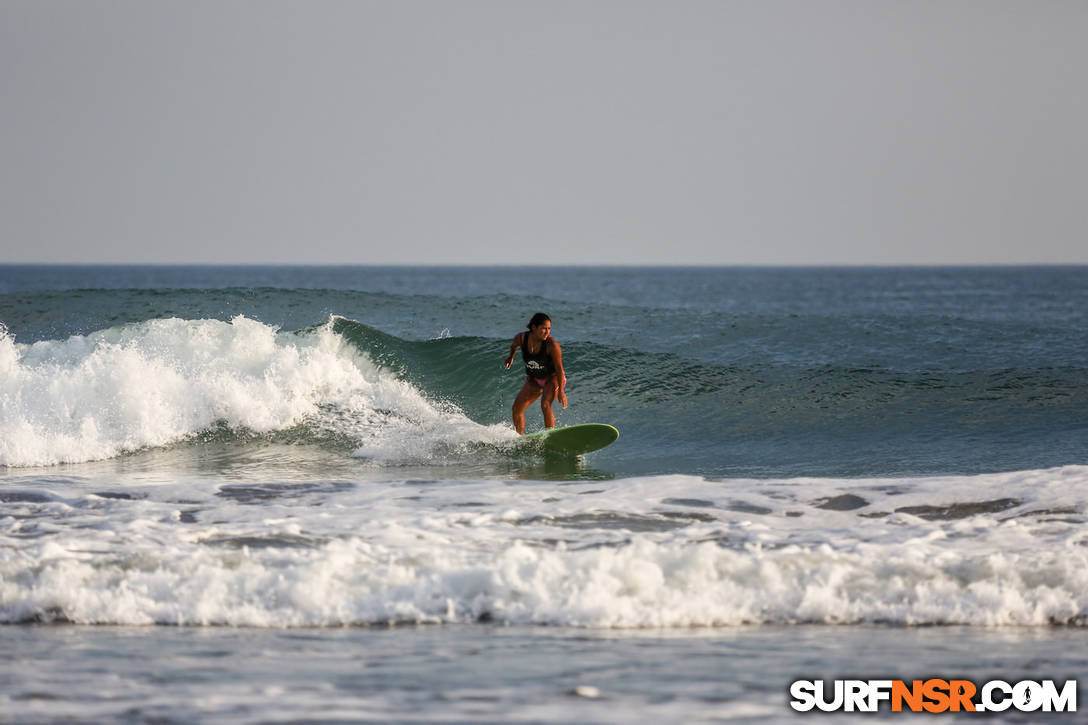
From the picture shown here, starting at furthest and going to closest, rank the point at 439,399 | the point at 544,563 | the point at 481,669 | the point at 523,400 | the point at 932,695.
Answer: the point at 439,399
the point at 523,400
the point at 544,563
the point at 481,669
the point at 932,695

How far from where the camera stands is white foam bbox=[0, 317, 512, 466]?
41.7 ft

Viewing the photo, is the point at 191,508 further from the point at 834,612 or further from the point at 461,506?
the point at 834,612

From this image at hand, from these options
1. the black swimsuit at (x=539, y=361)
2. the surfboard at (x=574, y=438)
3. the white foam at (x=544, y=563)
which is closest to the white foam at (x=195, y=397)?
the surfboard at (x=574, y=438)

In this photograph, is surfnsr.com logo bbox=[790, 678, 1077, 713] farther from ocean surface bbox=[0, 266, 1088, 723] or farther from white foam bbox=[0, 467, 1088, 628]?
white foam bbox=[0, 467, 1088, 628]

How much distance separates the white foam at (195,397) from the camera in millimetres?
12695

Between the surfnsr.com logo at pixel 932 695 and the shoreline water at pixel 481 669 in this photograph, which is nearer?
the shoreline water at pixel 481 669

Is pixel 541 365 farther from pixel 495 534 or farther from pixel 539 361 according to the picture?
pixel 495 534

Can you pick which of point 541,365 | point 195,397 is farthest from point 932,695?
point 195,397

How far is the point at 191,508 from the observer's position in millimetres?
8836

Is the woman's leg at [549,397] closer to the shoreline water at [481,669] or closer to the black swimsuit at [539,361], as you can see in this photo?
the black swimsuit at [539,361]

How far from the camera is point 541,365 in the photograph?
12.1 m

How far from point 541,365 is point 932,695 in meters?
7.54

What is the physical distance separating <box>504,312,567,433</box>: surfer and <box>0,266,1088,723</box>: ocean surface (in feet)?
1.58

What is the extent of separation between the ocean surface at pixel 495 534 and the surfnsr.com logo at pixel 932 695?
0.10m
